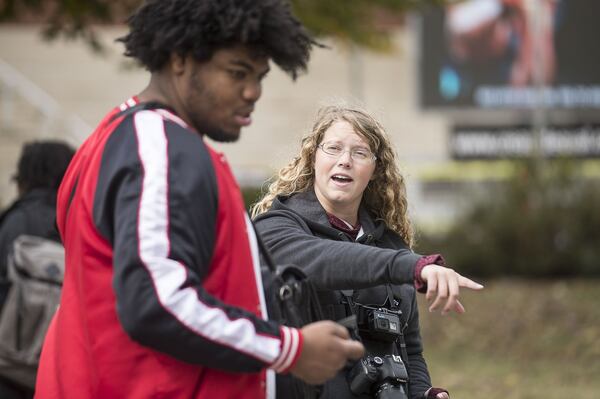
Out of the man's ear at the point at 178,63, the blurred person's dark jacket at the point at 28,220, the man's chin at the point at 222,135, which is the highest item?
the man's ear at the point at 178,63

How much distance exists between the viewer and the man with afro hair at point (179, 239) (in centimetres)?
274

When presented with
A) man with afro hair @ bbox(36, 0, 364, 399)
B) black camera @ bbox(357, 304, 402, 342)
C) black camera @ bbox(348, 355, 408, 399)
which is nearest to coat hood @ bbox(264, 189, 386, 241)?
black camera @ bbox(357, 304, 402, 342)

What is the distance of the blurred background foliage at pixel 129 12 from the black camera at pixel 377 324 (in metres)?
6.20

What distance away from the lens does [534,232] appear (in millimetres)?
14930

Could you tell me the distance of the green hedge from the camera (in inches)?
588

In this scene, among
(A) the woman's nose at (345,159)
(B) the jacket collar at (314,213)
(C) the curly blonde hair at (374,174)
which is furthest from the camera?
(C) the curly blonde hair at (374,174)

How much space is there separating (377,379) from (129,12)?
7.12 m

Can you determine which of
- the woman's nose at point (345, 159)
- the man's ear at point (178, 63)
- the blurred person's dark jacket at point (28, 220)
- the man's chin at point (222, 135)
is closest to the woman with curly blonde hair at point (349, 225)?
the woman's nose at point (345, 159)

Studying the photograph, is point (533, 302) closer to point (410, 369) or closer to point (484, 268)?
point (484, 268)

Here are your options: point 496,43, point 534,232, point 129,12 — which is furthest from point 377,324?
point 496,43

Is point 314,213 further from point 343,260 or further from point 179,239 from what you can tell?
point 179,239

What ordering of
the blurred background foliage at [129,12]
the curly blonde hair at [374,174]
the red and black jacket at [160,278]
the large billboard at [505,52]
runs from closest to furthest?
the red and black jacket at [160,278] < the curly blonde hair at [374,174] < the blurred background foliage at [129,12] < the large billboard at [505,52]

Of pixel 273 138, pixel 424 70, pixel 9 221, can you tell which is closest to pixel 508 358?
pixel 9 221

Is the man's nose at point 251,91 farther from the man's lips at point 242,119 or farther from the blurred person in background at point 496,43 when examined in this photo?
the blurred person in background at point 496,43
